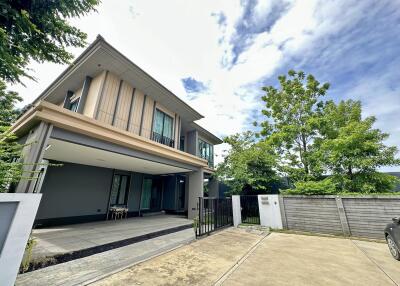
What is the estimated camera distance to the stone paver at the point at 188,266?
313 centimetres

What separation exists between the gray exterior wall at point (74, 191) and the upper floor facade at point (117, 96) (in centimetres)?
313

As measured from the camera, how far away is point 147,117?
371 inches

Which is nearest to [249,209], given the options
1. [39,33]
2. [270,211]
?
[270,211]

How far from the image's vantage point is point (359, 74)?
8.67 m

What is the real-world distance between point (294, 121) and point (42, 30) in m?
15.2

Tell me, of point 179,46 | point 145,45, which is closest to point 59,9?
point 145,45

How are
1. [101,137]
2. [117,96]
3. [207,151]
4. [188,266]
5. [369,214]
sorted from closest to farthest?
[188,266] < [101,137] < [369,214] < [117,96] < [207,151]

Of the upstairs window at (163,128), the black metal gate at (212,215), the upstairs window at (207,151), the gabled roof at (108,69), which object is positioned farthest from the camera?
→ the upstairs window at (207,151)

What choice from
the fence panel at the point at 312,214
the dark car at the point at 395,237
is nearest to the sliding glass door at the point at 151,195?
the fence panel at the point at 312,214

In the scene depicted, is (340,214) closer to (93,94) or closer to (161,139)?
(161,139)

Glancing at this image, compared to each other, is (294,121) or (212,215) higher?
(294,121)

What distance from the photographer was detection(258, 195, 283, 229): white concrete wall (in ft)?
26.9

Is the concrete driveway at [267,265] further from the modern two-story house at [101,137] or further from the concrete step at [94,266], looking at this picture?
the modern two-story house at [101,137]

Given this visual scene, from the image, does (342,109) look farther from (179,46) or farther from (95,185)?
(95,185)
